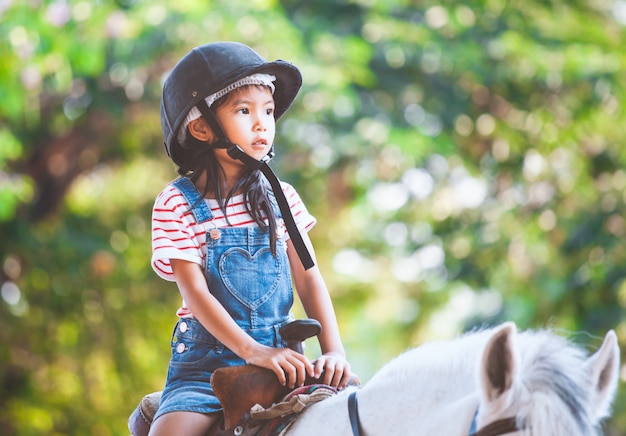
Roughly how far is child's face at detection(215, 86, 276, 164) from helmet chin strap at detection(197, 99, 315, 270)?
2 cm

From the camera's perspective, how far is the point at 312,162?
9305mm

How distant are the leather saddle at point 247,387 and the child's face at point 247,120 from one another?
20.0 inches

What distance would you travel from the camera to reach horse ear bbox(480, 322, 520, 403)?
156 cm

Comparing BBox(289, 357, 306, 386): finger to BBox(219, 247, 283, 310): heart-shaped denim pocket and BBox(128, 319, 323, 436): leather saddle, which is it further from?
BBox(219, 247, 283, 310): heart-shaped denim pocket

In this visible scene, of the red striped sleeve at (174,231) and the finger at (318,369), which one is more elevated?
the red striped sleeve at (174,231)

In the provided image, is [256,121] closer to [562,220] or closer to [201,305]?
[201,305]

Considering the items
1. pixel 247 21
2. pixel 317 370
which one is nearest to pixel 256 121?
pixel 317 370

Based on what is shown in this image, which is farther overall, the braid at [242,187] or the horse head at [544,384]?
the braid at [242,187]

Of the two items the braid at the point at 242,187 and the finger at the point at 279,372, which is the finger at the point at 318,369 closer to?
the finger at the point at 279,372

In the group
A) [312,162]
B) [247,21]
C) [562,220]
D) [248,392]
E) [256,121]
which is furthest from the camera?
[312,162]

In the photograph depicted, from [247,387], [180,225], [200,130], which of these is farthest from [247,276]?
[200,130]

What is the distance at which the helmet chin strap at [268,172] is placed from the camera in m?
2.39

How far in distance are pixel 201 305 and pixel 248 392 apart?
0.25 metres

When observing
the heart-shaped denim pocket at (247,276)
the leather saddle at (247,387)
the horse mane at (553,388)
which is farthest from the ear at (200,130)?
the horse mane at (553,388)
